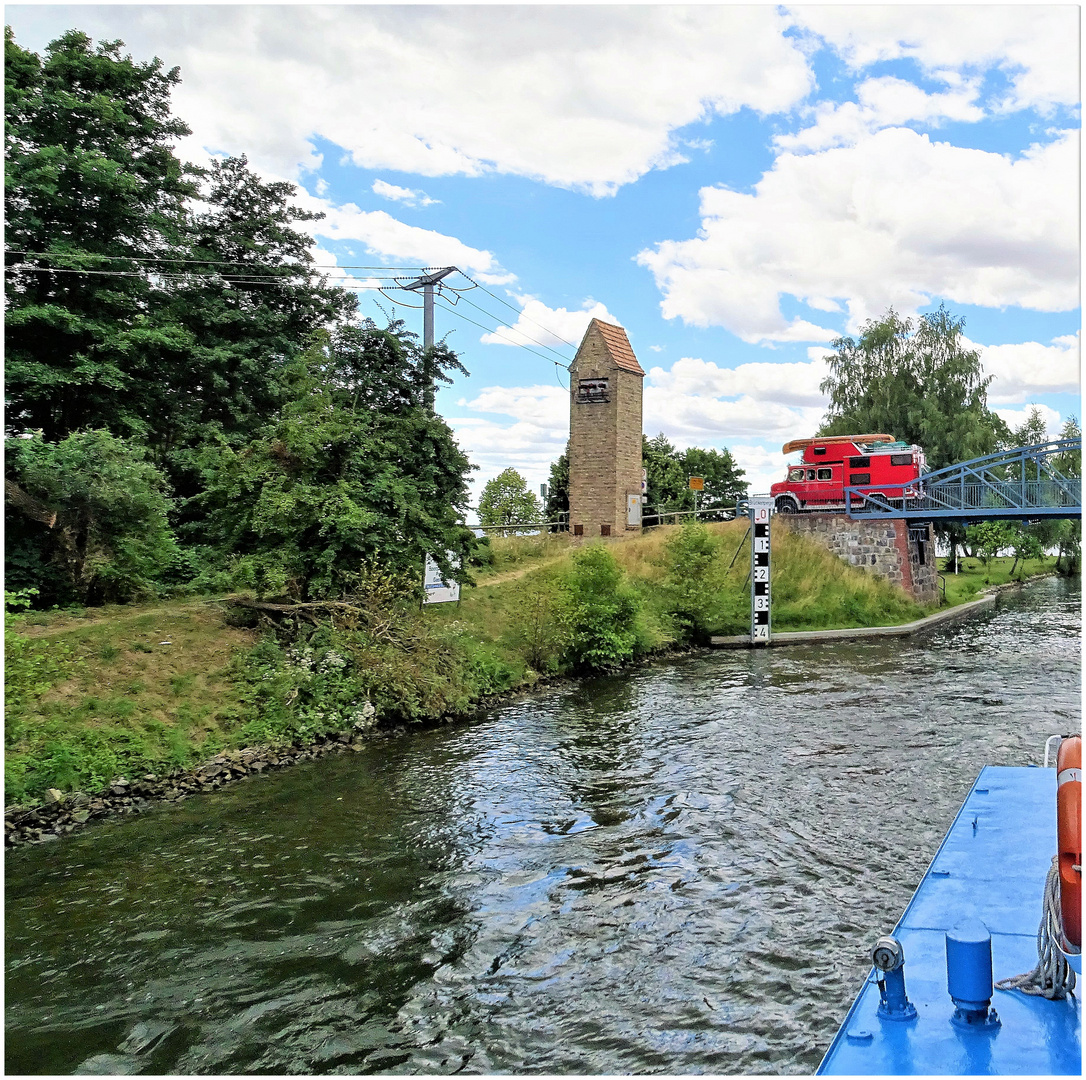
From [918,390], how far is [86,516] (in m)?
35.4

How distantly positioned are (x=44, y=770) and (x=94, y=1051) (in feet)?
16.1

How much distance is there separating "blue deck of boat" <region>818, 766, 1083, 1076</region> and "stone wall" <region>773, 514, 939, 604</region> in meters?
23.9

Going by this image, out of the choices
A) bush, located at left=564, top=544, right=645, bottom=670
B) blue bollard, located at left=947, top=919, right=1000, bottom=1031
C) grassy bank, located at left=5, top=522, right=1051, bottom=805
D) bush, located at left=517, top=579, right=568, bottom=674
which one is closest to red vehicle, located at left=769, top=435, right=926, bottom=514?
grassy bank, located at left=5, top=522, right=1051, bottom=805

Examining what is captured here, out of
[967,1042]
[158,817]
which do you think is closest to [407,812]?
[158,817]

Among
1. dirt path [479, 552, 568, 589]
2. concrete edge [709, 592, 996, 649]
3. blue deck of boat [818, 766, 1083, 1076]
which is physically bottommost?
concrete edge [709, 592, 996, 649]

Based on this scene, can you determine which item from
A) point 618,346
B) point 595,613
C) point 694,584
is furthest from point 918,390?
point 595,613

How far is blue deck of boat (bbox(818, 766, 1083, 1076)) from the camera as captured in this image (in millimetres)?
3707

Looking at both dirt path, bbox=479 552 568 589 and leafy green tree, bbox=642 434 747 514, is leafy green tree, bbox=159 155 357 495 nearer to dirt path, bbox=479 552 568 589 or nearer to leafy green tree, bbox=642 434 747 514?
dirt path, bbox=479 552 568 589

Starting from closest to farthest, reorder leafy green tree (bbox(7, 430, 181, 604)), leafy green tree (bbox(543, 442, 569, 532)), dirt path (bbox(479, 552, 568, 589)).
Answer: leafy green tree (bbox(7, 430, 181, 604))
dirt path (bbox(479, 552, 568, 589))
leafy green tree (bbox(543, 442, 569, 532))

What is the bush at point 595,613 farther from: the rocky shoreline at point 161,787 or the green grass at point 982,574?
the green grass at point 982,574

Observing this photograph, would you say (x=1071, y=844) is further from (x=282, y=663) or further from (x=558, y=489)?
(x=558, y=489)

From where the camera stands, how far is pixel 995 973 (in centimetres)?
445

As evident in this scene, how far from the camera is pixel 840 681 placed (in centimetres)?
1777

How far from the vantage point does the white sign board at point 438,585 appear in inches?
639
